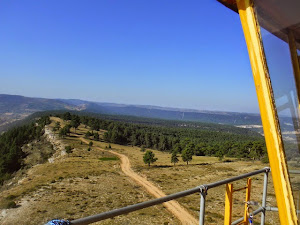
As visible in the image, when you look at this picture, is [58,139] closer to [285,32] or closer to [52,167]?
[52,167]

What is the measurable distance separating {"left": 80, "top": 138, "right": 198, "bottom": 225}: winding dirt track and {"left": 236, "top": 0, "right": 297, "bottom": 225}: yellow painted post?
18824 mm

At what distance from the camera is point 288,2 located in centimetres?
166

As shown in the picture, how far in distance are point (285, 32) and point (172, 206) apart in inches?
912

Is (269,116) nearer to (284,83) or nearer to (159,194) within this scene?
(284,83)

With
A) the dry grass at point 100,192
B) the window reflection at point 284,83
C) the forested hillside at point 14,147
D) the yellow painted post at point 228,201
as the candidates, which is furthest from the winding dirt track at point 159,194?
the forested hillside at point 14,147

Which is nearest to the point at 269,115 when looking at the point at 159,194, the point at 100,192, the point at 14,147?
the point at 159,194

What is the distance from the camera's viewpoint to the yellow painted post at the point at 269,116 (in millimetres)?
1566

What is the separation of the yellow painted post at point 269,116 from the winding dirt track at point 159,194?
18.8m

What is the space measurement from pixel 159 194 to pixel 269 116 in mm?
28048

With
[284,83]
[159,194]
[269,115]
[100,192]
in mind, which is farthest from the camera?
[100,192]

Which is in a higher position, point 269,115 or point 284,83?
point 284,83

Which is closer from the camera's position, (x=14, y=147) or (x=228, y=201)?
(x=228, y=201)

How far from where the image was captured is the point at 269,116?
1.60 meters

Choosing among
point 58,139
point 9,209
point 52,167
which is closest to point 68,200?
point 9,209
